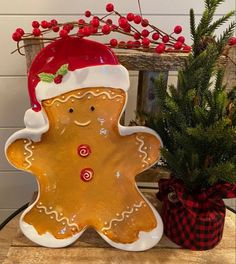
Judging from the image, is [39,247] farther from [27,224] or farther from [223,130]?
[223,130]

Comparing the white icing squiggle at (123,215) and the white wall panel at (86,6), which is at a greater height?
the white wall panel at (86,6)

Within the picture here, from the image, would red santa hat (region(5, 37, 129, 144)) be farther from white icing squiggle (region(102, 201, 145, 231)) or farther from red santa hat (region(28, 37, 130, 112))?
white icing squiggle (region(102, 201, 145, 231))

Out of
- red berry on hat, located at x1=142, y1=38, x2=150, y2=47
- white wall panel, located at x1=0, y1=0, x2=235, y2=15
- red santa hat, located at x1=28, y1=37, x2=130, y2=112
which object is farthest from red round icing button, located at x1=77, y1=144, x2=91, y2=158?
white wall panel, located at x1=0, y1=0, x2=235, y2=15

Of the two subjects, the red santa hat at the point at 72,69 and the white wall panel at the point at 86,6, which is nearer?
the red santa hat at the point at 72,69

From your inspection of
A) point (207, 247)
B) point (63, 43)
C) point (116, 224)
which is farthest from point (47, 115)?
point (207, 247)

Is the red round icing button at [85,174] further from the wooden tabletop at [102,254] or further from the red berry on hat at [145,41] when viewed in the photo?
the red berry on hat at [145,41]

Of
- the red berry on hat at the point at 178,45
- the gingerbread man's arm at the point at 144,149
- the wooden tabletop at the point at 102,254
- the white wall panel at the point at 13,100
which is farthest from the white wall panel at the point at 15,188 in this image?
the red berry on hat at the point at 178,45

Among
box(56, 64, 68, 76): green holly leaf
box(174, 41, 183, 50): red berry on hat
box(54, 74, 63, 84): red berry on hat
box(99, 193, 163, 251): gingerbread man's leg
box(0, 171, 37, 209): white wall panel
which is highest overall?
box(174, 41, 183, 50): red berry on hat

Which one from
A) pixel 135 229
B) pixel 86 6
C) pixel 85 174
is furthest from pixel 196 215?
pixel 86 6
